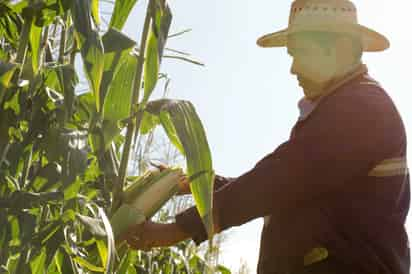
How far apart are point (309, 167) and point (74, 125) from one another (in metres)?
0.39

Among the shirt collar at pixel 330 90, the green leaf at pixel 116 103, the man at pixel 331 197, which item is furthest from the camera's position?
the shirt collar at pixel 330 90

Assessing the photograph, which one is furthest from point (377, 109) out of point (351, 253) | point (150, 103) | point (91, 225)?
point (91, 225)

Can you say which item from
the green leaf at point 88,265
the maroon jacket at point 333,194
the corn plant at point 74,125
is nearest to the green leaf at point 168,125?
the corn plant at point 74,125

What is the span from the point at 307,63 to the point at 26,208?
1.76ft

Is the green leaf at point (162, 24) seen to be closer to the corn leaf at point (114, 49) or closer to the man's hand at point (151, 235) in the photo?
the corn leaf at point (114, 49)

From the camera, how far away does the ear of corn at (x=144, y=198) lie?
97cm

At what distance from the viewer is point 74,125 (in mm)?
1188

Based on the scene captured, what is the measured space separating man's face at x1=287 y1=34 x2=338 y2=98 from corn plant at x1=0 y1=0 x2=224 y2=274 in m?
0.30

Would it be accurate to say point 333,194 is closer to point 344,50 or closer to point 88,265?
point 344,50

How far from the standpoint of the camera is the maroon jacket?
Result: 1.10m

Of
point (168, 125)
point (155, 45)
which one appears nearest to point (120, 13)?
point (155, 45)

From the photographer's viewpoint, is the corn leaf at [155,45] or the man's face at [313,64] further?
the man's face at [313,64]

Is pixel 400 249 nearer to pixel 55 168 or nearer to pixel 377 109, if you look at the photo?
pixel 377 109

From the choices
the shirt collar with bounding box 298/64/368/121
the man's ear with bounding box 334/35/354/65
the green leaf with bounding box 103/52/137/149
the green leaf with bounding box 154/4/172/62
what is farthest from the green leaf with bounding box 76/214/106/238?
the man's ear with bounding box 334/35/354/65
